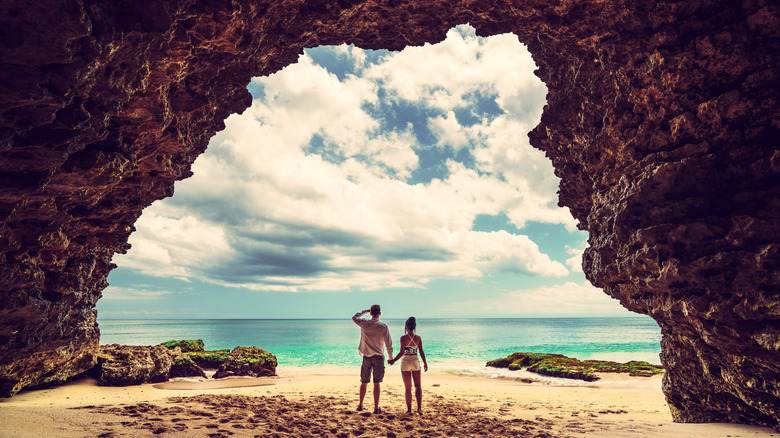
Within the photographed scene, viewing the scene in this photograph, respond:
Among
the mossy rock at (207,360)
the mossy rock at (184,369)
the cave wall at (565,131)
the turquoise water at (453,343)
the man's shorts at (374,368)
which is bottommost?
the turquoise water at (453,343)

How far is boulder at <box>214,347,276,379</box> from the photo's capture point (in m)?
17.2

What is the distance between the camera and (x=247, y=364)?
57.7 ft

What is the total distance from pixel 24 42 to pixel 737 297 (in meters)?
9.27

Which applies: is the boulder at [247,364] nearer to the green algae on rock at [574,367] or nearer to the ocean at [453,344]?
the ocean at [453,344]

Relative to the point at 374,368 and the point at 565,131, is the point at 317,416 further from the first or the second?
the point at 565,131

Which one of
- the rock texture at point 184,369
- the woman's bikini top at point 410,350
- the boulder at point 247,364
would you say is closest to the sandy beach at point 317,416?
the woman's bikini top at point 410,350

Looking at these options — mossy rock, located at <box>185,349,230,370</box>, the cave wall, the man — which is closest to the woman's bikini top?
the man

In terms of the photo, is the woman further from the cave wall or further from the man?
the cave wall

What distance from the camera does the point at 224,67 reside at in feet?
22.7

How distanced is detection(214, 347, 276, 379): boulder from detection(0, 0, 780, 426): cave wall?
29.9 feet

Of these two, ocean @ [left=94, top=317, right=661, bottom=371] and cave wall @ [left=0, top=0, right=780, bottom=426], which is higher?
cave wall @ [left=0, top=0, right=780, bottom=426]

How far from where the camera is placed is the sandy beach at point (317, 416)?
234 inches

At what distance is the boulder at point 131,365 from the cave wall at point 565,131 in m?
3.09

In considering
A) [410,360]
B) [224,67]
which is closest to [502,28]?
[224,67]
